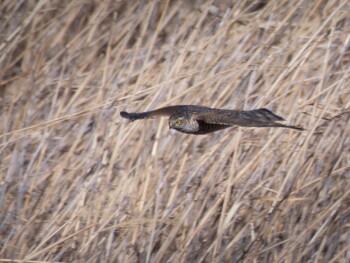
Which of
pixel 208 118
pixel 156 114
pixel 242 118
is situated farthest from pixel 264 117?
pixel 156 114

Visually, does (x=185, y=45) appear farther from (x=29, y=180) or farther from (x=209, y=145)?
(x=29, y=180)

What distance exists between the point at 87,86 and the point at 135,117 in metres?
0.86

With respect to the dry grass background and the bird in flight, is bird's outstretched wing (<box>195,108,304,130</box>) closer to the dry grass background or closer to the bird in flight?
the bird in flight

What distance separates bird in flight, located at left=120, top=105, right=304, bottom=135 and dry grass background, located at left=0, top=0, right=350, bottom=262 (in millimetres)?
300

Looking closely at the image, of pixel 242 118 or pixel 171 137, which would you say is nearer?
pixel 242 118

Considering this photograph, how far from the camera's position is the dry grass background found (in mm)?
3850

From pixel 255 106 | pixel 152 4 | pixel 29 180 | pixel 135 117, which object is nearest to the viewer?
pixel 135 117

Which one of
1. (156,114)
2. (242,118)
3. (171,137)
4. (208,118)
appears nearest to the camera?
(242,118)

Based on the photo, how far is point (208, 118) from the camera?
3482mm

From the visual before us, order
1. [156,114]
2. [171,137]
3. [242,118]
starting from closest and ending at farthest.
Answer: [242,118] < [156,114] < [171,137]

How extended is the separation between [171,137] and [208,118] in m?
0.74

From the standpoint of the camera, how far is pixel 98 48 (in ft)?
15.4

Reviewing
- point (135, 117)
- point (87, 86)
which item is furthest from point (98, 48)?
point (135, 117)

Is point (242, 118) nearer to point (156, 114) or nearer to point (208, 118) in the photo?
point (208, 118)
